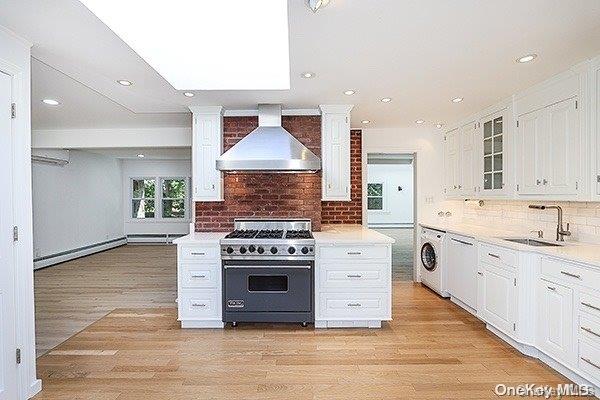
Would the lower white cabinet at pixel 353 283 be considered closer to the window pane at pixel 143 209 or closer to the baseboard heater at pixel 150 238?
the baseboard heater at pixel 150 238

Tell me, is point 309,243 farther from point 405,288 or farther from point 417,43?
point 405,288

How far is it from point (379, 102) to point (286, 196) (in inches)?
57.9

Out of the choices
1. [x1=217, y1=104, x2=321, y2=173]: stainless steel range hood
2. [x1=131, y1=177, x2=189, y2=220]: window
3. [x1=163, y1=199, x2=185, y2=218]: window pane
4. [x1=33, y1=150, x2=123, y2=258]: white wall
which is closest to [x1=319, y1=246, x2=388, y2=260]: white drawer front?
[x1=217, y1=104, x2=321, y2=173]: stainless steel range hood

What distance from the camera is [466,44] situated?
242 cm

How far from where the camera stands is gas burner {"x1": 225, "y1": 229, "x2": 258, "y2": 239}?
3.53m

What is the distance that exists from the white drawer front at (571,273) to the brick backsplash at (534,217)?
770mm

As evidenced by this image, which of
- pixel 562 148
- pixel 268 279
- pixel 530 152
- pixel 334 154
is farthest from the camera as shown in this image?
pixel 334 154

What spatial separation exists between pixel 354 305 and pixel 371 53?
7.38ft

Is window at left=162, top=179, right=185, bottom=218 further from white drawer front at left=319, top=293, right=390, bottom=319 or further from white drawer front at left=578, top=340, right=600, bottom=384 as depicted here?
white drawer front at left=578, top=340, right=600, bottom=384

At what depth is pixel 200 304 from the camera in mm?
3492

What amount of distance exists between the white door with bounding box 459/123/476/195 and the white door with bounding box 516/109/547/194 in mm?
883

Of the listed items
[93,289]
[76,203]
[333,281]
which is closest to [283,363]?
[333,281]

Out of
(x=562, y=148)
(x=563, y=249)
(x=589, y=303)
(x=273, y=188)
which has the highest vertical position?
(x=562, y=148)

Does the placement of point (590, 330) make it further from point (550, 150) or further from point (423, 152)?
point (423, 152)
